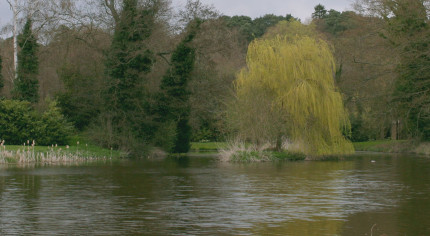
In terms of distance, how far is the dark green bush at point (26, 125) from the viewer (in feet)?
128

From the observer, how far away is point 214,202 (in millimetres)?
17406

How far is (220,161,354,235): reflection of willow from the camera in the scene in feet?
43.8

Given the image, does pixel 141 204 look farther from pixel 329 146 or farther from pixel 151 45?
pixel 151 45

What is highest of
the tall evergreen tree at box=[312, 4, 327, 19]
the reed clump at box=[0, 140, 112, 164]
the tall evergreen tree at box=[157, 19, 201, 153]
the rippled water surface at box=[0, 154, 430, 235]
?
the tall evergreen tree at box=[312, 4, 327, 19]

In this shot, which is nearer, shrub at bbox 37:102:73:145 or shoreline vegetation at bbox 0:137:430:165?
shoreline vegetation at bbox 0:137:430:165

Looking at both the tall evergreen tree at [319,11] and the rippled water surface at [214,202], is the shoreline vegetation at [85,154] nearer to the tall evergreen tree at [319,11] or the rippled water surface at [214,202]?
the rippled water surface at [214,202]

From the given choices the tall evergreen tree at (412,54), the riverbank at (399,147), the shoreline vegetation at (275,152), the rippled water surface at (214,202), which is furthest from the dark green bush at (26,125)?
the riverbank at (399,147)

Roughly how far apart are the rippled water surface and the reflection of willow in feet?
0.08

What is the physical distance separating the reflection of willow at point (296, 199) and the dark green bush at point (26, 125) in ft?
54.2

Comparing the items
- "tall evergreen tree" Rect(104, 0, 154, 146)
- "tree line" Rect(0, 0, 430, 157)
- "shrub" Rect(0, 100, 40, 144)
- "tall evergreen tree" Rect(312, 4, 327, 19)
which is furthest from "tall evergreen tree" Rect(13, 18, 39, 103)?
"tall evergreen tree" Rect(312, 4, 327, 19)

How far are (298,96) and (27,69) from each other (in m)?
21.3

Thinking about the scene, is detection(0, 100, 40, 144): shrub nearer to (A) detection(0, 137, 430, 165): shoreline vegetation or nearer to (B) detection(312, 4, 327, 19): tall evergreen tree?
(A) detection(0, 137, 430, 165): shoreline vegetation

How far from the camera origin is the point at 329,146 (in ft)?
122

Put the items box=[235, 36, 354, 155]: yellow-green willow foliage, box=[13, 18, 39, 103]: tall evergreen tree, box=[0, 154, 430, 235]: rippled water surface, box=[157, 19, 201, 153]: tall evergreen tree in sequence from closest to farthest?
box=[0, 154, 430, 235]: rippled water surface
box=[235, 36, 354, 155]: yellow-green willow foliage
box=[13, 18, 39, 103]: tall evergreen tree
box=[157, 19, 201, 153]: tall evergreen tree
